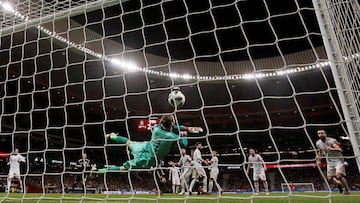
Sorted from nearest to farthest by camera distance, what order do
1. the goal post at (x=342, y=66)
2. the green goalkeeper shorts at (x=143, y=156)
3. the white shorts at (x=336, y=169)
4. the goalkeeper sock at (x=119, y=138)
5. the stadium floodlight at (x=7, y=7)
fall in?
1. the goal post at (x=342, y=66)
2. the green goalkeeper shorts at (x=143, y=156)
3. the goalkeeper sock at (x=119, y=138)
4. the stadium floodlight at (x=7, y=7)
5. the white shorts at (x=336, y=169)

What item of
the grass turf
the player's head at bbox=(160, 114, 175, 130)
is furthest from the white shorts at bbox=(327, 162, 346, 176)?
the player's head at bbox=(160, 114, 175, 130)

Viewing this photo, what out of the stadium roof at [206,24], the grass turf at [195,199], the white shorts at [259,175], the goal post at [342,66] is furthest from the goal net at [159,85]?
the goal post at [342,66]

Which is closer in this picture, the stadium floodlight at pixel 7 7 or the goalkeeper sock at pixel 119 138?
the goalkeeper sock at pixel 119 138

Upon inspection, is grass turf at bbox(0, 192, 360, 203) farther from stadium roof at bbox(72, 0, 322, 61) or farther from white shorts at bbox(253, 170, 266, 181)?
stadium roof at bbox(72, 0, 322, 61)

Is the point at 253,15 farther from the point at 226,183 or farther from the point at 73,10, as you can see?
the point at 226,183

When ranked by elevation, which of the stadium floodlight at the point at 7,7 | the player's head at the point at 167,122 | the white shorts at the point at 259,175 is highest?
the stadium floodlight at the point at 7,7

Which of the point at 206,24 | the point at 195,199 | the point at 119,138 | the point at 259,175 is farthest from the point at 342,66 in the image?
the point at 206,24

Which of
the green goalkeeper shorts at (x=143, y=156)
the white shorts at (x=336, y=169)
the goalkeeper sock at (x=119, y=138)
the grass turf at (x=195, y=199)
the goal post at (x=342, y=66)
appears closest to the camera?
the goal post at (x=342, y=66)

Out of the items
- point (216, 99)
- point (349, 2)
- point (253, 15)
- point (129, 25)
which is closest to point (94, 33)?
point (129, 25)

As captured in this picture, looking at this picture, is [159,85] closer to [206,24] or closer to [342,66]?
[206,24]

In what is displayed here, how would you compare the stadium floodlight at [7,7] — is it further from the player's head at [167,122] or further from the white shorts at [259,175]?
the white shorts at [259,175]

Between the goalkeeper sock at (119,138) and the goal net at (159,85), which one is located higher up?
the goalkeeper sock at (119,138)

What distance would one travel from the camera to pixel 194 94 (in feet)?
70.5

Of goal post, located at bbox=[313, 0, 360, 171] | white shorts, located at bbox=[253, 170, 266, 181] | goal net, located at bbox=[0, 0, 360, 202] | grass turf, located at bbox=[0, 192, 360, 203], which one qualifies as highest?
goal post, located at bbox=[313, 0, 360, 171]
